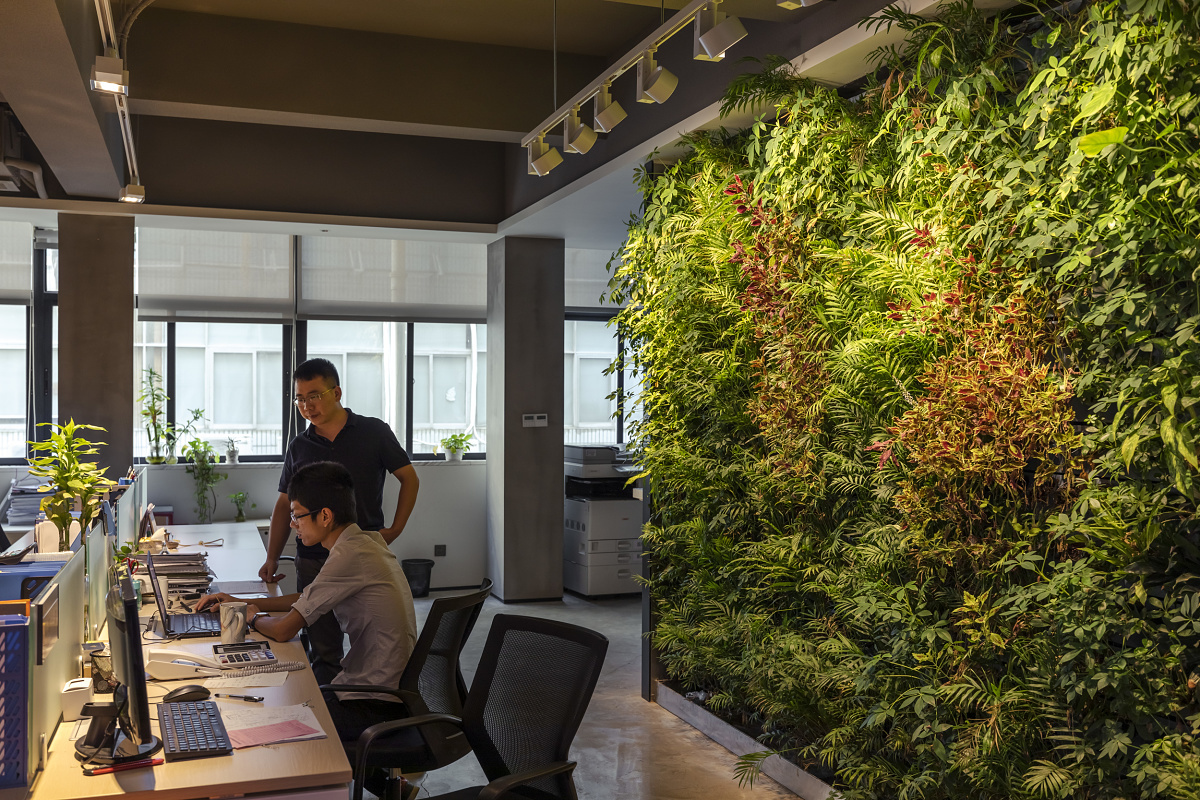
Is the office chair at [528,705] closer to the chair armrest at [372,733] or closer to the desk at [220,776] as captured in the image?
the chair armrest at [372,733]

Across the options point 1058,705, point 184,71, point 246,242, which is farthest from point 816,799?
point 246,242

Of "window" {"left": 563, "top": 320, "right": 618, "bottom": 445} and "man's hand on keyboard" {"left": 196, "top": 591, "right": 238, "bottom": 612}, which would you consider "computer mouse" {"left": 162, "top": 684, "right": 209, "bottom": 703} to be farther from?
"window" {"left": 563, "top": 320, "right": 618, "bottom": 445}

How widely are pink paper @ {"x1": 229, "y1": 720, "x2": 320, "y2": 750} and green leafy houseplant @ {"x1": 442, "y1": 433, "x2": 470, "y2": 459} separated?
19.5 ft

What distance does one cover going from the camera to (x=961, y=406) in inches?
117

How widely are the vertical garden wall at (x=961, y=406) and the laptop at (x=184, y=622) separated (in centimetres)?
211

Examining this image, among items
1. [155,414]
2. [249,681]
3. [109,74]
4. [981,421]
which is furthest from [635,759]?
[155,414]

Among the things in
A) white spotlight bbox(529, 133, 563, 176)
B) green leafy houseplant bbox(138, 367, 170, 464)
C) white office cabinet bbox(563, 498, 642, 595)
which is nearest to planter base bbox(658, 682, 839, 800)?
white office cabinet bbox(563, 498, 642, 595)

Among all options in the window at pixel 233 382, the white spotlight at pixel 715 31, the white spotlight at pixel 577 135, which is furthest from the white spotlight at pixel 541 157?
the window at pixel 233 382

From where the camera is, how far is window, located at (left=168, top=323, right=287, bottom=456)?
26.5ft

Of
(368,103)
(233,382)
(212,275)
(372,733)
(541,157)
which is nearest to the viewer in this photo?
(372,733)

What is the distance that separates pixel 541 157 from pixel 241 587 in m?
2.47

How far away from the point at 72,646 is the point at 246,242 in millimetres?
5932

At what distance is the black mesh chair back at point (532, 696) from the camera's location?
254 centimetres

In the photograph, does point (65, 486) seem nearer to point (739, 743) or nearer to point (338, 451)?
point (338, 451)
